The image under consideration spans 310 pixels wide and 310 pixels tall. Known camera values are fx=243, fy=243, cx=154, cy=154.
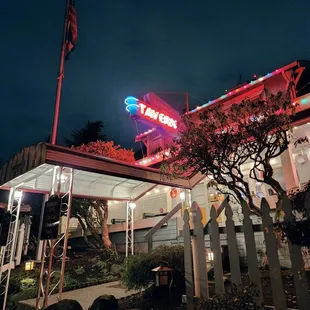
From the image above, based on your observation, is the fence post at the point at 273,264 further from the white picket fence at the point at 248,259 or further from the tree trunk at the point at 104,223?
the tree trunk at the point at 104,223

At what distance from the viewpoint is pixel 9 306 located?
299 inches

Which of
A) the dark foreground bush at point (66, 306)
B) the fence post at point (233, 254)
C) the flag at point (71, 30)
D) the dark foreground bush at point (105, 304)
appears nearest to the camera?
the fence post at point (233, 254)

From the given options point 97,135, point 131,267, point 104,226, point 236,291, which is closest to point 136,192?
point 104,226

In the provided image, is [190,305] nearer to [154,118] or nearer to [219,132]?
[219,132]

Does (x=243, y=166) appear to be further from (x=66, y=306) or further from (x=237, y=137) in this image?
A: (x=66, y=306)

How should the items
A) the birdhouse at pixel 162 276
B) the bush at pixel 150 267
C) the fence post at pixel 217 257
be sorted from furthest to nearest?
1. the bush at pixel 150 267
2. the birdhouse at pixel 162 276
3. the fence post at pixel 217 257

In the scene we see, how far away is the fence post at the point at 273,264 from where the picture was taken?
3250mm

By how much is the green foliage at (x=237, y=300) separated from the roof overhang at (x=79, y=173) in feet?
13.9

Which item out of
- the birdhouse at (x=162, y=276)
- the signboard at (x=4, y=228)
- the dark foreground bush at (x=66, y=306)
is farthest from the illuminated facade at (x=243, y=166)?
the signboard at (x=4, y=228)

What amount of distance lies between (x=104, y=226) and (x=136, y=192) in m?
3.71

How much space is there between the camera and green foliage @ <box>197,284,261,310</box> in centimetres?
321

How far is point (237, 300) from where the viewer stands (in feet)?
10.6

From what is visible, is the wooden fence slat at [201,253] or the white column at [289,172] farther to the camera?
the white column at [289,172]

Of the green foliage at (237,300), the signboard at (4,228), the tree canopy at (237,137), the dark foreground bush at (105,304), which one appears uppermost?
the tree canopy at (237,137)
